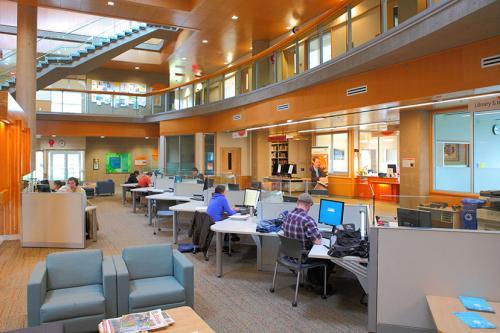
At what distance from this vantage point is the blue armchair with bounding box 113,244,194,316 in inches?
156

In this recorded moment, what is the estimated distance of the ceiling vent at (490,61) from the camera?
4.88 m

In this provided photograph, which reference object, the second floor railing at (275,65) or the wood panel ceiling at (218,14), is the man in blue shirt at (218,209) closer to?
the second floor railing at (275,65)

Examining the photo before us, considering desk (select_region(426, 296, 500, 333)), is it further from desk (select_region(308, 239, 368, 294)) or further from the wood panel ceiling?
the wood panel ceiling

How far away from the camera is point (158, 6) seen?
35.2ft

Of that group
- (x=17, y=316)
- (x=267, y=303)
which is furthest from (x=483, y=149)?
(x=17, y=316)

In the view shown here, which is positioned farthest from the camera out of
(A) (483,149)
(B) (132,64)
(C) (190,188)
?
(B) (132,64)

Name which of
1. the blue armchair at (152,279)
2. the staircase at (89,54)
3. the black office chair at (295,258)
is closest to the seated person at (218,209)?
the black office chair at (295,258)

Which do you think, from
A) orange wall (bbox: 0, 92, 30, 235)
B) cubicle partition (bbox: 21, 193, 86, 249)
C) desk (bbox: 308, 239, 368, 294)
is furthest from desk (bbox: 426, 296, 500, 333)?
orange wall (bbox: 0, 92, 30, 235)

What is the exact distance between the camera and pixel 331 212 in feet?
18.1

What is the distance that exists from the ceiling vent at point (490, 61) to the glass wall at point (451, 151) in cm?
361

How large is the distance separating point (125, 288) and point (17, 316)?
153cm

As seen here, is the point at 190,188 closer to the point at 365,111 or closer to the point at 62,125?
the point at 365,111

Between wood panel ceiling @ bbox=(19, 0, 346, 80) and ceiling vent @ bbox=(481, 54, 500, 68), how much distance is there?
470cm

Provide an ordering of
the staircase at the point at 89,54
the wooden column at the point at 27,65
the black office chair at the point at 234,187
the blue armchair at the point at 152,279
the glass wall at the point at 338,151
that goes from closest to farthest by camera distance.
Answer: the blue armchair at the point at 152,279 → the black office chair at the point at 234,187 → the wooden column at the point at 27,65 → the staircase at the point at 89,54 → the glass wall at the point at 338,151
